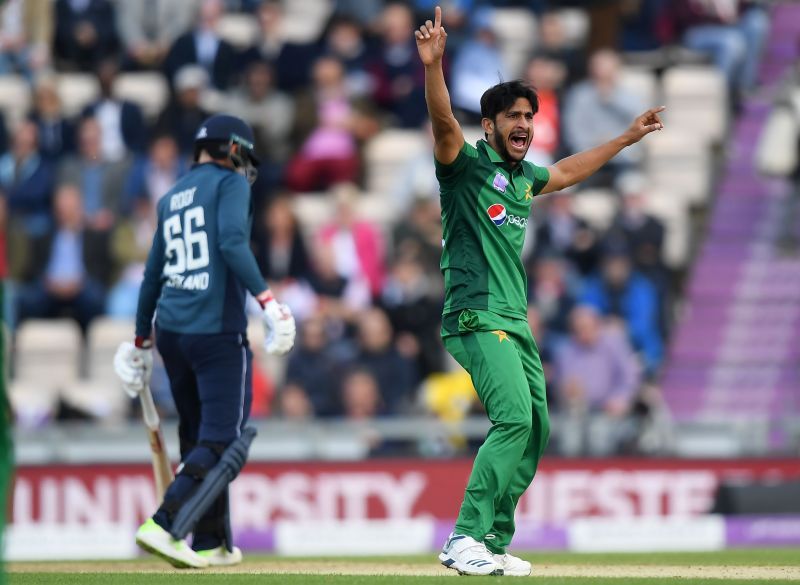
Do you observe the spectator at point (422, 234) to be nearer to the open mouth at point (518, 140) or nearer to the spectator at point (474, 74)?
the spectator at point (474, 74)

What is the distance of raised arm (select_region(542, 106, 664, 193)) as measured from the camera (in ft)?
30.4

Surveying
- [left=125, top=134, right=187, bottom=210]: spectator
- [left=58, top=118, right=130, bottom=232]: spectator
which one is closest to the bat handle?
[left=125, top=134, right=187, bottom=210]: spectator

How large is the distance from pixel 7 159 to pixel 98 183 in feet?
4.41

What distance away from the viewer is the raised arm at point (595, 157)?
9.26 metres

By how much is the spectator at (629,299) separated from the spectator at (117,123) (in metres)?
5.14

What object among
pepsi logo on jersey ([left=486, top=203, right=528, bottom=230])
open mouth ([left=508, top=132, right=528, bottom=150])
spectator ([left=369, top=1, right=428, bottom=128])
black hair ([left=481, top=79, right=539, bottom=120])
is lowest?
pepsi logo on jersey ([left=486, top=203, right=528, bottom=230])

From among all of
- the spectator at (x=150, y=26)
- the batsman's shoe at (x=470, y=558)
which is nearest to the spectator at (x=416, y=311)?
the spectator at (x=150, y=26)

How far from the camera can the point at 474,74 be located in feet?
58.9

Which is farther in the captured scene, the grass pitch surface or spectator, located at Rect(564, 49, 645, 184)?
spectator, located at Rect(564, 49, 645, 184)

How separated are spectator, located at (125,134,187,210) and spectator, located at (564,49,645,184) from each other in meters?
3.92

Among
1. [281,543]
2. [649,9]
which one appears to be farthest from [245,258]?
[649,9]

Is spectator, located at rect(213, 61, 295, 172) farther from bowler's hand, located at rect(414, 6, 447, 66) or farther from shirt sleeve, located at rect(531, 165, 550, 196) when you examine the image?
bowler's hand, located at rect(414, 6, 447, 66)

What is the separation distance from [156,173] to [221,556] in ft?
26.4

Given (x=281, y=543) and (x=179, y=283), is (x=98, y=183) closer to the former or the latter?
(x=281, y=543)
